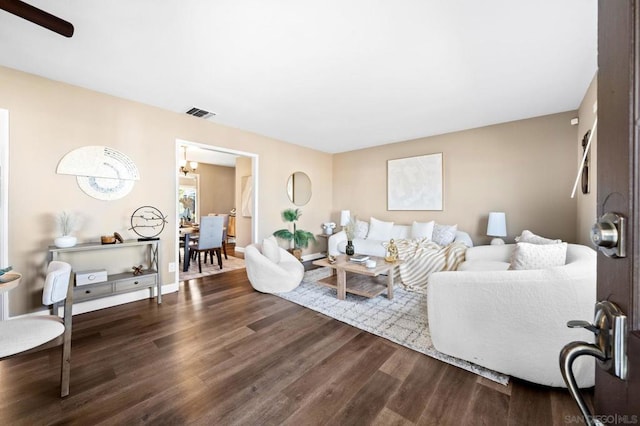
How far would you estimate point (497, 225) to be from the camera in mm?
3732

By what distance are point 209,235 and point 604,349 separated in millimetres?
4758

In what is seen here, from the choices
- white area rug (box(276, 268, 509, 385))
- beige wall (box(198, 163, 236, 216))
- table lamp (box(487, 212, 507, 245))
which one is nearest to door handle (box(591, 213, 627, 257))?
white area rug (box(276, 268, 509, 385))

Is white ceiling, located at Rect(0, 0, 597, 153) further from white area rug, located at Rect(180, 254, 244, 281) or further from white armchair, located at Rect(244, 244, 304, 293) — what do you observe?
white area rug, located at Rect(180, 254, 244, 281)

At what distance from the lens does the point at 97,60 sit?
2281 millimetres

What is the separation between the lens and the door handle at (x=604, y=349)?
41cm

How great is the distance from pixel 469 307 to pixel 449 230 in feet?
8.81

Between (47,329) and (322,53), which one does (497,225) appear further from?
(47,329)

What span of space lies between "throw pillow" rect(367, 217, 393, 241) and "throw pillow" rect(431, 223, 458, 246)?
2.77 ft

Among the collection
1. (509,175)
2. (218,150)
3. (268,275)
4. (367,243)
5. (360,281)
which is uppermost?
(218,150)

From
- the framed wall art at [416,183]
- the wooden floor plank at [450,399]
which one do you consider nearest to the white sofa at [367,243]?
the framed wall art at [416,183]

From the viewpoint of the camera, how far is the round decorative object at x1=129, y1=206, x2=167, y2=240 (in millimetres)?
3184

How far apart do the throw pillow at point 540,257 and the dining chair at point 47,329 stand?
3325 mm

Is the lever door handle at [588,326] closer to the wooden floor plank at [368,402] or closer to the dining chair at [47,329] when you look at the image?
the wooden floor plank at [368,402]

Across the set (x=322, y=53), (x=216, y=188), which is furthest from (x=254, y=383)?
(x=216, y=188)
